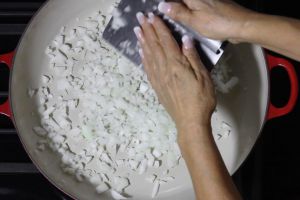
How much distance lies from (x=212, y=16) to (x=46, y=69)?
1.37 feet

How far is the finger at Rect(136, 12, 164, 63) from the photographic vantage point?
78 centimetres

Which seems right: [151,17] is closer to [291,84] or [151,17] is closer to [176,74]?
[176,74]

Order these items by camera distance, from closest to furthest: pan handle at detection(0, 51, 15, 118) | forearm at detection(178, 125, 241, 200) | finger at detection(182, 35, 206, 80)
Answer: forearm at detection(178, 125, 241, 200) → finger at detection(182, 35, 206, 80) → pan handle at detection(0, 51, 15, 118)

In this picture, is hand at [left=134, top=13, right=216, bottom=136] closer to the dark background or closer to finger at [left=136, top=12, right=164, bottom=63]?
finger at [left=136, top=12, right=164, bottom=63]

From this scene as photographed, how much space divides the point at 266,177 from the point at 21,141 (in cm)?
48

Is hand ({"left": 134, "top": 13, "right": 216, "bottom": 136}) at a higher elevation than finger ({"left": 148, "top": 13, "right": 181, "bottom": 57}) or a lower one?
lower

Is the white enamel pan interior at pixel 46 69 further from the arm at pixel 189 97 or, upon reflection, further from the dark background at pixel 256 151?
the arm at pixel 189 97

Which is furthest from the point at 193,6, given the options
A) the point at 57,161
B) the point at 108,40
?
the point at 57,161

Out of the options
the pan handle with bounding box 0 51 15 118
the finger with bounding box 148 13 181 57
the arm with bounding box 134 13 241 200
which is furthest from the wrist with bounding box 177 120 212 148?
the pan handle with bounding box 0 51 15 118

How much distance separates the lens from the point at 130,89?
3.02 ft

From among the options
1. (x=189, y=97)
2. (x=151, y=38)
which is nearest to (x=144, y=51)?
(x=151, y=38)

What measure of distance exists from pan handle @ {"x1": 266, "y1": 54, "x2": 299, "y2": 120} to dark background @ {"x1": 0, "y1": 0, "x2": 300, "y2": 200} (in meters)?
0.07

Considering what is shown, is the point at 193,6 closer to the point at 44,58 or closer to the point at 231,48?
the point at 231,48

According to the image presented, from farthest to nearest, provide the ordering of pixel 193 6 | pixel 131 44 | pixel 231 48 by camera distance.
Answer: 1. pixel 231 48
2. pixel 131 44
3. pixel 193 6
